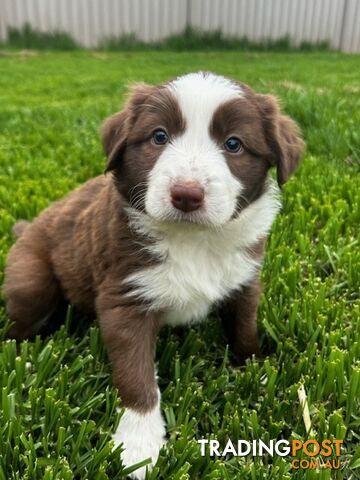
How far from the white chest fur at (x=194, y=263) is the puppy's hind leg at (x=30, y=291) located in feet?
2.15

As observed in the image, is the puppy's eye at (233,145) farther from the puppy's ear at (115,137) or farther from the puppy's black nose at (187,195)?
the puppy's ear at (115,137)

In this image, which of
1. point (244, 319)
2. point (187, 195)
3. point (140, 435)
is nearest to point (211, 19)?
point (244, 319)

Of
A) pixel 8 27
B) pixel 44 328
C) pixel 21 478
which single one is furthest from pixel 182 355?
pixel 8 27

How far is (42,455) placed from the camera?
1.94 m

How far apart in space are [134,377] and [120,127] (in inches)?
39.1

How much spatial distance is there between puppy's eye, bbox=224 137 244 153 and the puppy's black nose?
0.99 ft

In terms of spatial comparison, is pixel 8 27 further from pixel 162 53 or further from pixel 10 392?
pixel 10 392

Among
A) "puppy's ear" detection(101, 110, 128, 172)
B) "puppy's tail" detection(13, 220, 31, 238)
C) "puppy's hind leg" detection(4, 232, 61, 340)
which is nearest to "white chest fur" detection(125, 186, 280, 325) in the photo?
"puppy's ear" detection(101, 110, 128, 172)

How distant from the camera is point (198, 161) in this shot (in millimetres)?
2041

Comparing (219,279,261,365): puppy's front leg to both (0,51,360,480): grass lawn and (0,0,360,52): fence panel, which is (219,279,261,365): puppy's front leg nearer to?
(0,51,360,480): grass lawn

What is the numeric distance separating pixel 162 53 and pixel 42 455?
14.0 meters

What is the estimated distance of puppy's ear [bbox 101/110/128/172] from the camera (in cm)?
229

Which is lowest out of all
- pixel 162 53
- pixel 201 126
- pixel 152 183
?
pixel 162 53

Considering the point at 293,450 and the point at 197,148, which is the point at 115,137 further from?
the point at 293,450
